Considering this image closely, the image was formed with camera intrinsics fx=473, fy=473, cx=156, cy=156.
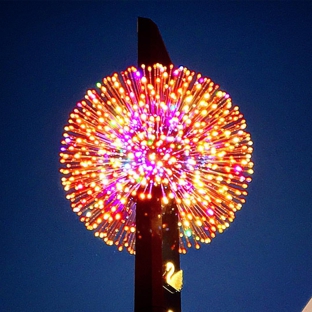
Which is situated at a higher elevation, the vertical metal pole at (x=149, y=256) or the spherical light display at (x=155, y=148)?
the spherical light display at (x=155, y=148)

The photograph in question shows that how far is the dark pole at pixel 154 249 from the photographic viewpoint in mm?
10547

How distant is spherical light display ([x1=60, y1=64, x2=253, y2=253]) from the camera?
443 inches

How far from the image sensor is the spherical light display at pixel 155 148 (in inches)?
443

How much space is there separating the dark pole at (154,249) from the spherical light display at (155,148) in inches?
15.0

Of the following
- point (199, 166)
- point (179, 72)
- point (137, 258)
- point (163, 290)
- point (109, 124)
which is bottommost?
point (163, 290)

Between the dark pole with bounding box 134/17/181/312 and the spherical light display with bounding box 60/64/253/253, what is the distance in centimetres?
38

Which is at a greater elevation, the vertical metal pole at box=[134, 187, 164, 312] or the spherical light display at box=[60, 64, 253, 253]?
the spherical light display at box=[60, 64, 253, 253]

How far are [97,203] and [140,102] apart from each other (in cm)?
282

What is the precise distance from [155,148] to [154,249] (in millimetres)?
2367

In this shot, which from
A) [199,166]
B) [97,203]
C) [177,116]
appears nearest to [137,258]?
[97,203]

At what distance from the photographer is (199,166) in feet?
38.9

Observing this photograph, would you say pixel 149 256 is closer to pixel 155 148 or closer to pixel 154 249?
pixel 154 249

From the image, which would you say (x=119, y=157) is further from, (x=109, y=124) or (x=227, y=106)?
(x=227, y=106)

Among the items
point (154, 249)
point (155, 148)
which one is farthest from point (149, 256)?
point (155, 148)
